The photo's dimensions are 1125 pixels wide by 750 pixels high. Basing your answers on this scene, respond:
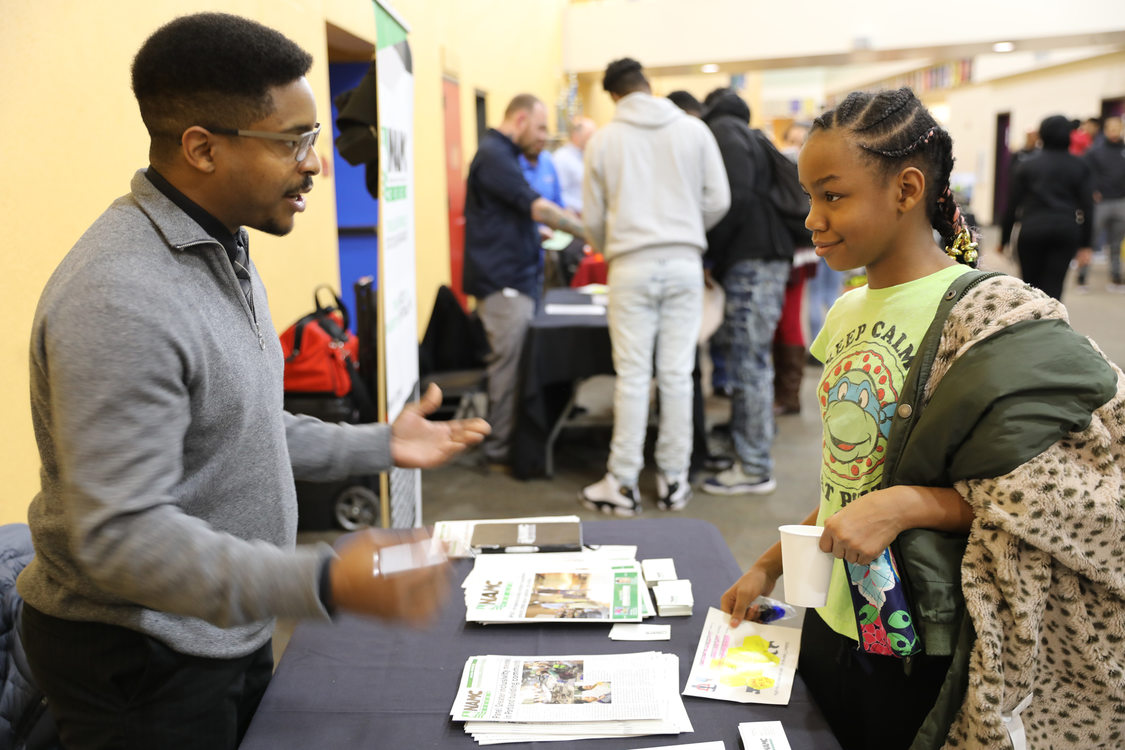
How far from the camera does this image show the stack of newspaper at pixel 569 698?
1.14 meters

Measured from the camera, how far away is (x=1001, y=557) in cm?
98

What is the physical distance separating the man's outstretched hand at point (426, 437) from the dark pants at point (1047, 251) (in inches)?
206

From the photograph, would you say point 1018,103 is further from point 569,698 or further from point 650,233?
point 569,698

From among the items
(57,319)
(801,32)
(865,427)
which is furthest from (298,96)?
(801,32)

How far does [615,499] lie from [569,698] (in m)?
2.46

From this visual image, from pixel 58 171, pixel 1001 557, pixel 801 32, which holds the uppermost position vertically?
pixel 801 32

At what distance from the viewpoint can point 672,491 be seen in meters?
3.67

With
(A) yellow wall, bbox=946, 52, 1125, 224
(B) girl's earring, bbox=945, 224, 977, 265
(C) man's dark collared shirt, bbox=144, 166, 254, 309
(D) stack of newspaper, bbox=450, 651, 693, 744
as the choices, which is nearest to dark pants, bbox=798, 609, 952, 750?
(D) stack of newspaper, bbox=450, 651, 693, 744

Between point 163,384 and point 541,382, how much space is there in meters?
3.07

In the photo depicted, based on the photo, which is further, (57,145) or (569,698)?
(57,145)

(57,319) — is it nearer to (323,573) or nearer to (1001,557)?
(323,573)

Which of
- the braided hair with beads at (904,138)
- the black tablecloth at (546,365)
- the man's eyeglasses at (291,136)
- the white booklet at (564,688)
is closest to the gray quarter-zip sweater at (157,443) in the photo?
the man's eyeglasses at (291,136)

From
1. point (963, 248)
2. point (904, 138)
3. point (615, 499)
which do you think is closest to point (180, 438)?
point (904, 138)

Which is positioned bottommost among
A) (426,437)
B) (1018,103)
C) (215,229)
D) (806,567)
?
(806,567)
